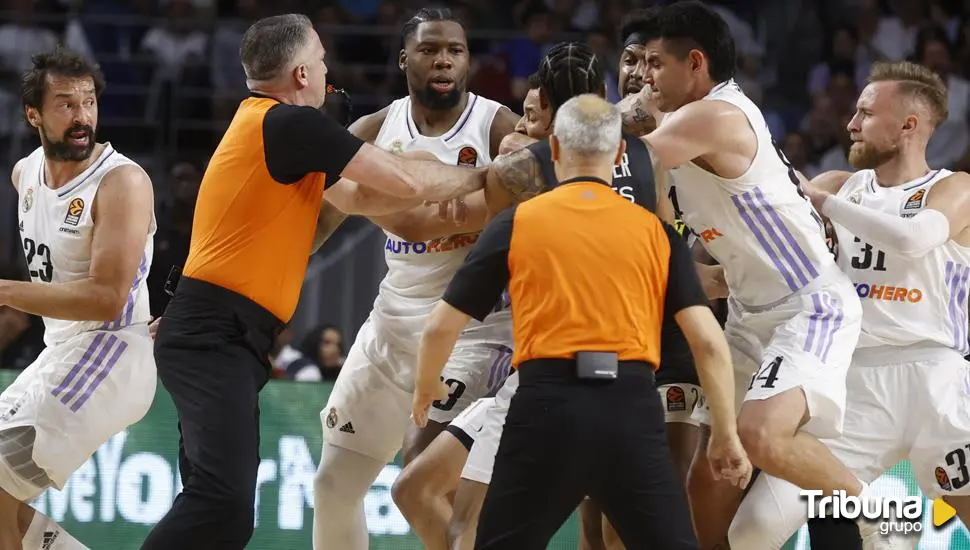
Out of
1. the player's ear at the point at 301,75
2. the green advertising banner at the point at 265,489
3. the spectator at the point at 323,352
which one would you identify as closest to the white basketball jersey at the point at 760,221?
the player's ear at the point at 301,75

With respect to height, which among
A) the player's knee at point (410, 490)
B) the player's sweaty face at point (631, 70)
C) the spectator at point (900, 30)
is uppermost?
the spectator at point (900, 30)

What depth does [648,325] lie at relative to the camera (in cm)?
480

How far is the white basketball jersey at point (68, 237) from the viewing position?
6.51 metres

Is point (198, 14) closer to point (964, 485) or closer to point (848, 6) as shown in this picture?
point (848, 6)

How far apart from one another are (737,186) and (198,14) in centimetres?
899

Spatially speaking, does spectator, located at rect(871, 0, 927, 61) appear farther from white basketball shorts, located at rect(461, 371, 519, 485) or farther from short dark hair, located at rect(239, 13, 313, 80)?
short dark hair, located at rect(239, 13, 313, 80)

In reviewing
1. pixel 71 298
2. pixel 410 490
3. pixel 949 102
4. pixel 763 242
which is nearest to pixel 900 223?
pixel 763 242

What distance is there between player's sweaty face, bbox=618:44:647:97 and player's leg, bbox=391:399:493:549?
6.17ft

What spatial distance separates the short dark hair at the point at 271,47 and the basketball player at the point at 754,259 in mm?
1557

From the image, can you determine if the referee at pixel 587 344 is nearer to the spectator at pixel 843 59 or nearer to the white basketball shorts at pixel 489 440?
the white basketball shorts at pixel 489 440

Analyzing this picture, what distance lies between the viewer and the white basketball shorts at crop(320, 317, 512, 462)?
262 inches

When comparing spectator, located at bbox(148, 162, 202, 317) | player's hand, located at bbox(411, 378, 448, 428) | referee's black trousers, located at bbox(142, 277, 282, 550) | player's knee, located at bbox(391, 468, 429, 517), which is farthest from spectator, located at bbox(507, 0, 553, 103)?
player's hand, located at bbox(411, 378, 448, 428)

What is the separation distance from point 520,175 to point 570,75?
55cm

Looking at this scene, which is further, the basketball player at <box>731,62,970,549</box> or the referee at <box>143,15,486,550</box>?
the basketball player at <box>731,62,970,549</box>
